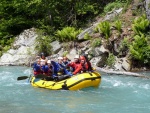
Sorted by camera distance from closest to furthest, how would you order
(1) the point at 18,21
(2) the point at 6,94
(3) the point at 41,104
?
(3) the point at 41,104 < (2) the point at 6,94 < (1) the point at 18,21

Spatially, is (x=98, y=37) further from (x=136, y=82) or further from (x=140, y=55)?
(x=136, y=82)

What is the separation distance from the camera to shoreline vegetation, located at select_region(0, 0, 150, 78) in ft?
61.8

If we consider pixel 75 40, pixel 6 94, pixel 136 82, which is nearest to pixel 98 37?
pixel 75 40

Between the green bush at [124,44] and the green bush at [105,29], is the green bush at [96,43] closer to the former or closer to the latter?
the green bush at [105,29]

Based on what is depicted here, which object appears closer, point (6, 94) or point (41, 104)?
point (41, 104)

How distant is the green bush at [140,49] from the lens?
17.9 meters

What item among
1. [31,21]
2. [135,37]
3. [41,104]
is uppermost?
[31,21]

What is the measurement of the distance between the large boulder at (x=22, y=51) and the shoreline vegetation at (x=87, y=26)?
0.49 metres

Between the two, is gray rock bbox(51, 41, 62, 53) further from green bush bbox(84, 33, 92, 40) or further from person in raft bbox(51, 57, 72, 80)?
person in raft bbox(51, 57, 72, 80)

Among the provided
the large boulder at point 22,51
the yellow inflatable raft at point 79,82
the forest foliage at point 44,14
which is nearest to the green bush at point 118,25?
the forest foliage at point 44,14

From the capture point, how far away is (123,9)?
22375mm

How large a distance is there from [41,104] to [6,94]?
209cm

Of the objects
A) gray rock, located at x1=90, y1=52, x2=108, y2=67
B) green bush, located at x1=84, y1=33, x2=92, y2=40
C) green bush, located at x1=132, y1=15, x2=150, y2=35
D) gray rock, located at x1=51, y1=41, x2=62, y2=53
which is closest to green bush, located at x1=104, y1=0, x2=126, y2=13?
green bush, located at x1=84, y1=33, x2=92, y2=40

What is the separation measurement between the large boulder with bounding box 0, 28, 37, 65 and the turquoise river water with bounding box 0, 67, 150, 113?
6.07 meters
